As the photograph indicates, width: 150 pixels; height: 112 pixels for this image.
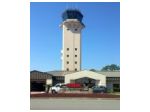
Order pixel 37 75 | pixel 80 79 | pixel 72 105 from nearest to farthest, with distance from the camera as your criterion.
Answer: pixel 72 105, pixel 37 75, pixel 80 79

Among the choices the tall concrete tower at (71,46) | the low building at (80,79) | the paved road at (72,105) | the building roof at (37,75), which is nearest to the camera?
the paved road at (72,105)

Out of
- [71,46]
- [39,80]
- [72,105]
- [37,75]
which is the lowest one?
[72,105]

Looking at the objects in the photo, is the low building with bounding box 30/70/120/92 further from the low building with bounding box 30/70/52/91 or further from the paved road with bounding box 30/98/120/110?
the paved road with bounding box 30/98/120/110

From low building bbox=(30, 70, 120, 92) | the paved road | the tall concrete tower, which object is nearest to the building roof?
low building bbox=(30, 70, 120, 92)

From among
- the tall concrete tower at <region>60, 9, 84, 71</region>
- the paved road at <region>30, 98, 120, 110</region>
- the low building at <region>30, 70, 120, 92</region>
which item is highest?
the tall concrete tower at <region>60, 9, 84, 71</region>

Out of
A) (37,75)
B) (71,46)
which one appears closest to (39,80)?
(37,75)

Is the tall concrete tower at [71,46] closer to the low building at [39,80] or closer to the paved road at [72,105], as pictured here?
the low building at [39,80]

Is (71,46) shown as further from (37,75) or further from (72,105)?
(72,105)

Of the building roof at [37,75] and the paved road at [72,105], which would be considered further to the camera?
the building roof at [37,75]

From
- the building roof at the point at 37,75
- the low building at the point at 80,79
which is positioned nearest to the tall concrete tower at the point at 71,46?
the low building at the point at 80,79
